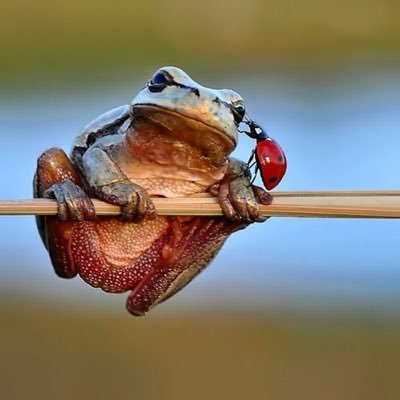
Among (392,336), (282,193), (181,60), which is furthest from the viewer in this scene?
(392,336)

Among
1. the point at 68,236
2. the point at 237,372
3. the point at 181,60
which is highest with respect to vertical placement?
the point at 181,60

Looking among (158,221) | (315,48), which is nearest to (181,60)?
(315,48)

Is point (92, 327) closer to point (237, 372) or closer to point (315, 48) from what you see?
point (237, 372)

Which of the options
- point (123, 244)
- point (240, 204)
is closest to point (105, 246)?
point (123, 244)

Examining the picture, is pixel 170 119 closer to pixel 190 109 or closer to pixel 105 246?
pixel 190 109

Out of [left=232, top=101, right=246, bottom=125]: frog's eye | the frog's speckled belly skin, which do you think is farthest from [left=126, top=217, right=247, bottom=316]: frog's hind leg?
[left=232, top=101, right=246, bottom=125]: frog's eye

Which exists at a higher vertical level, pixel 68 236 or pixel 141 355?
pixel 141 355

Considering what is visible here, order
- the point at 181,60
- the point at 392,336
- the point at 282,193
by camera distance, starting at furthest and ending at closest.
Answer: the point at 392,336 → the point at 181,60 → the point at 282,193
